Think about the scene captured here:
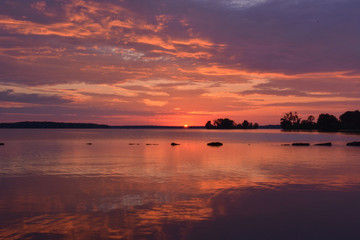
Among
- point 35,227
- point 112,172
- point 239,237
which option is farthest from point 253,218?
point 112,172

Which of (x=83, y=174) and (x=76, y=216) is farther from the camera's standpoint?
(x=83, y=174)

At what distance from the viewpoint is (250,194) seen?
20.1m

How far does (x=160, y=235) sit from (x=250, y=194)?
945 cm

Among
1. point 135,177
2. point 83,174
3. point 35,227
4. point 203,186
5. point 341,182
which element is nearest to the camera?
point 35,227

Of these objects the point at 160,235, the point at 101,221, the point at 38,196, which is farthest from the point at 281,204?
the point at 38,196

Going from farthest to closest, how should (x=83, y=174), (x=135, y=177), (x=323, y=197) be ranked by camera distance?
(x=83, y=174) → (x=135, y=177) → (x=323, y=197)

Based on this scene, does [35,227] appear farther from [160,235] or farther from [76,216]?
[160,235]

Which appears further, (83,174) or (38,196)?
(83,174)

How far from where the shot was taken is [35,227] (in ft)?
43.4

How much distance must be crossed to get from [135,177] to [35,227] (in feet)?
47.2

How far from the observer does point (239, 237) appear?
12383mm

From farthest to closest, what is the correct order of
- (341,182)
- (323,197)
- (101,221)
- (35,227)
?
(341,182), (323,197), (101,221), (35,227)

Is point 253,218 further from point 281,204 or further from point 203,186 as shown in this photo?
point 203,186

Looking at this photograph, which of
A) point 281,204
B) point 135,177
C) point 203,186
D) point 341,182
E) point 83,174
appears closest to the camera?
point 281,204
